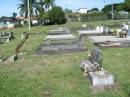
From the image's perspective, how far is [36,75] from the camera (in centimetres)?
1323

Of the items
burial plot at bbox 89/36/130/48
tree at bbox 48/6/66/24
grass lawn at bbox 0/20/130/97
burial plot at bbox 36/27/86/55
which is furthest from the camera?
tree at bbox 48/6/66/24

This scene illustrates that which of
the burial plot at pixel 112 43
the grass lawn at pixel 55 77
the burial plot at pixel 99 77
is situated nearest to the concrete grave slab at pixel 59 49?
the burial plot at pixel 112 43

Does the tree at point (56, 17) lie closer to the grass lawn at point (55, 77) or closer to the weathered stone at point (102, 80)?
the grass lawn at point (55, 77)

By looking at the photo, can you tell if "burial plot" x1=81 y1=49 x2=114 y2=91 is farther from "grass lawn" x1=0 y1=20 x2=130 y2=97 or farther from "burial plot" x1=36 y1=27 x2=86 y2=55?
"burial plot" x1=36 y1=27 x2=86 y2=55

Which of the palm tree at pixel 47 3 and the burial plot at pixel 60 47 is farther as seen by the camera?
the palm tree at pixel 47 3

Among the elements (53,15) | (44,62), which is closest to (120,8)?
(53,15)

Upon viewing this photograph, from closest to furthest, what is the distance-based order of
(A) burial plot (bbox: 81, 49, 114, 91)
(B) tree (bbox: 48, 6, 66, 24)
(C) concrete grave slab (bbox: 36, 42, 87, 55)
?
(A) burial plot (bbox: 81, 49, 114, 91) < (C) concrete grave slab (bbox: 36, 42, 87, 55) < (B) tree (bbox: 48, 6, 66, 24)

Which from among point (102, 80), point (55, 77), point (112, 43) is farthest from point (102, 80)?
point (112, 43)

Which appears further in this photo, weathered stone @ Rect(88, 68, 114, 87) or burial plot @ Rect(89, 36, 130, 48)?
burial plot @ Rect(89, 36, 130, 48)

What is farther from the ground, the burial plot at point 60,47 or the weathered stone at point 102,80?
the weathered stone at point 102,80

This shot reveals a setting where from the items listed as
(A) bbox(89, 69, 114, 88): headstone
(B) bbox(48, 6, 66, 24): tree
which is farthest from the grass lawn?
(B) bbox(48, 6, 66, 24): tree

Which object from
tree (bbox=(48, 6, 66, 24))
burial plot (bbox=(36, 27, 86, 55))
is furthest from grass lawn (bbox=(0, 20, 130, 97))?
tree (bbox=(48, 6, 66, 24))

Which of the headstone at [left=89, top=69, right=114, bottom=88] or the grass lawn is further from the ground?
the headstone at [left=89, top=69, right=114, bottom=88]

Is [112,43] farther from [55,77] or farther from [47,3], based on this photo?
[47,3]
